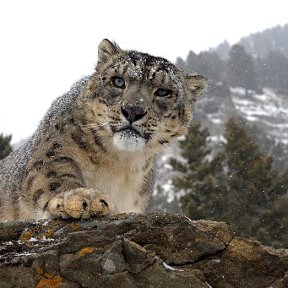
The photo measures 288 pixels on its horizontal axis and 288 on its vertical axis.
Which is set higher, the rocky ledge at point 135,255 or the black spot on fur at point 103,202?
the black spot on fur at point 103,202

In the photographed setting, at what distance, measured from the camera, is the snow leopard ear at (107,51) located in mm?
7703

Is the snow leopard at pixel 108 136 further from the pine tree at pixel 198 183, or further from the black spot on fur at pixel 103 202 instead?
the pine tree at pixel 198 183

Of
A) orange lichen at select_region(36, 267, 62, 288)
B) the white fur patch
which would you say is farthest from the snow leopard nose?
orange lichen at select_region(36, 267, 62, 288)

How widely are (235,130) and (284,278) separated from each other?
27004mm

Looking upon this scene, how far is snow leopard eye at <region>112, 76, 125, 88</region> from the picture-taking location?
22.3 ft

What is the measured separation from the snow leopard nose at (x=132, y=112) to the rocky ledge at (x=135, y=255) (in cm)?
155

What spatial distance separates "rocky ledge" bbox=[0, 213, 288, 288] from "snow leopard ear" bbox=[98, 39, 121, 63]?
330 centimetres

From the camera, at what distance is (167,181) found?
81000 millimetres

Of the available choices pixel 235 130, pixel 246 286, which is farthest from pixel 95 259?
pixel 235 130

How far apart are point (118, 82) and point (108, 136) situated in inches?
29.4

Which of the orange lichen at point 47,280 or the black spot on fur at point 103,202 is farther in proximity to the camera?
the black spot on fur at point 103,202

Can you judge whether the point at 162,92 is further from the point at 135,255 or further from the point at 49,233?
the point at 135,255

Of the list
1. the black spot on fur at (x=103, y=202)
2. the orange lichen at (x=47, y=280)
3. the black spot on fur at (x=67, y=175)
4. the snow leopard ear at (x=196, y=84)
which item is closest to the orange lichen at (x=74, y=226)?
the black spot on fur at (x=103, y=202)

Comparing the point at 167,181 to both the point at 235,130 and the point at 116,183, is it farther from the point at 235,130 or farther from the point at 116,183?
the point at 116,183
